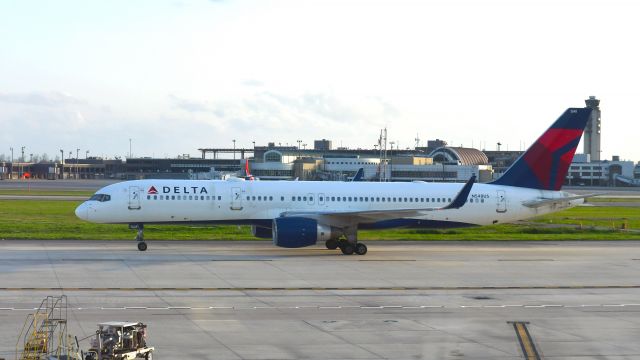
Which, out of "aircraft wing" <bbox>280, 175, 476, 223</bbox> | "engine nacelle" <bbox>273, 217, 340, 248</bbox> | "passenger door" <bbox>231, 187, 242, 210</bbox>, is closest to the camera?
"engine nacelle" <bbox>273, 217, 340, 248</bbox>

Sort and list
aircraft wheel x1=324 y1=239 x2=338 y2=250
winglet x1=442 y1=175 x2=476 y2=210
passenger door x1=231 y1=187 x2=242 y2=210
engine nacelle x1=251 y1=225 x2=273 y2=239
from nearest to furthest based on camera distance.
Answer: winglet x1=442 y1=175 x2=476 y2=210, passenger door x1=231 y1=187 x2=242 y2=210, engine nacelle x1=251 y1=225 x2=273 y2=239, aircraft wheel x1=324 y1=239 x2=338 y2=250

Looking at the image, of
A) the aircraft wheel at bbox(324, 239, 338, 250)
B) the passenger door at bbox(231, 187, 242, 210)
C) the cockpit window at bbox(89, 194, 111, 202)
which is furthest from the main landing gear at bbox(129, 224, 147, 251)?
the aircraft wheel at bbox(324, 239, 338, 250)

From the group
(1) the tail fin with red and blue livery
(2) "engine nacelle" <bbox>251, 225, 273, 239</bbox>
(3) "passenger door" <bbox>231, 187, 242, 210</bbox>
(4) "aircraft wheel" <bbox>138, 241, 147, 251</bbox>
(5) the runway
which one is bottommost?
(5) the runway

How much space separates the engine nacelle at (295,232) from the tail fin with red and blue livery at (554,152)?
12725mm

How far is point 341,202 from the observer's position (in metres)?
42.4

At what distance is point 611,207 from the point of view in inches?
3580

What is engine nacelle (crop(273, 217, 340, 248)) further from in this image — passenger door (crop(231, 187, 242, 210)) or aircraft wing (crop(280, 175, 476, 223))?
passenger door (crop(231, 187, 242, 210))

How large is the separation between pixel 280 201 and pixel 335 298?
15214mm

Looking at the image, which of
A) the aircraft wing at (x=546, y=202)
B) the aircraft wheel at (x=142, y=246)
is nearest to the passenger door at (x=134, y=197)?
the aircraft wheel at (x=142, y=246)

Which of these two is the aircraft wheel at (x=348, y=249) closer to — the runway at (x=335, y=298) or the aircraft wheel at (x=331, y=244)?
the runway at (x=335, y=298)

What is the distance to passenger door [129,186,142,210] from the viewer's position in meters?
40.2

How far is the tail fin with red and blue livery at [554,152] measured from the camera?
44.5 m

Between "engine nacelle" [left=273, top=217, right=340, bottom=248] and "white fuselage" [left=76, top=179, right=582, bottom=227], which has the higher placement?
"white fuselage" [left=76, top=179, right=582, bottom=227]

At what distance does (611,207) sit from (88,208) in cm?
6605
